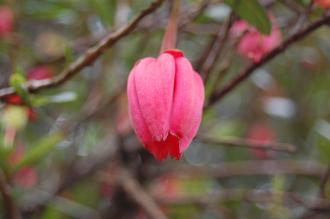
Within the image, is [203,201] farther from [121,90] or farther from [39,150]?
[39,150]

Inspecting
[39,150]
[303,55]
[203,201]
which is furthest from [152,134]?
[303,55]

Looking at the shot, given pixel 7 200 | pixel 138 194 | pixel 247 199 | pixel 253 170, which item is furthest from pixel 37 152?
pixel 253 170

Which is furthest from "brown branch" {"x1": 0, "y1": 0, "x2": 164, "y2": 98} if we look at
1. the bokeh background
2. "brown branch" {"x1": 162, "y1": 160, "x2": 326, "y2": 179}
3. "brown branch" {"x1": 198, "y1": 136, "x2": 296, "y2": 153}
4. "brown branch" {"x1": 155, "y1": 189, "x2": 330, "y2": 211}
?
"brown branch" {"x1": 162, "y1": 160, "x2": 326, "y2": 179}

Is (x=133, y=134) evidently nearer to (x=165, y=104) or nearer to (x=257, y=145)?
(x=257, y=145)

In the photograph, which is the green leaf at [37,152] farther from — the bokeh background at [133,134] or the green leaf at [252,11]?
the green leaf at [252,11]

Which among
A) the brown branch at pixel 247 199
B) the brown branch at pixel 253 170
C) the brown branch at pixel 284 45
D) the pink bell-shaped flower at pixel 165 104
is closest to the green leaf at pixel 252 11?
the brown branch at pixel 284 45

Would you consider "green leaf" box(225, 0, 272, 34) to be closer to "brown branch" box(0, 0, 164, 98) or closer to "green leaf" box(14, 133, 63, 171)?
"brown branch" box(0, 0, 164, 98)
